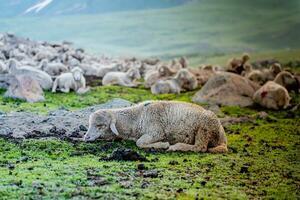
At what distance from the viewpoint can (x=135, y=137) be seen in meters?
15.8

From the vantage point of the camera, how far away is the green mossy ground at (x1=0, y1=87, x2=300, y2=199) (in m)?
10.4

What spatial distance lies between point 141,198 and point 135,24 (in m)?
81.8

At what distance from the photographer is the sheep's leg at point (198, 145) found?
48.8 feet

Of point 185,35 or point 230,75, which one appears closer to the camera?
point 230,75

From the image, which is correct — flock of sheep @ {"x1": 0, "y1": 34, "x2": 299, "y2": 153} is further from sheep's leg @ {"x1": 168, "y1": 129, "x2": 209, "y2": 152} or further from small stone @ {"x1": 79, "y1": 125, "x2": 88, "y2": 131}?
small stone @ {"x1": 79, "y1": 125, "x2": 88, "y2": 131}

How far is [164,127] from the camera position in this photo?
50.8ft

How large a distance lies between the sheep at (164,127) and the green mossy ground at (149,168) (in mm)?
345

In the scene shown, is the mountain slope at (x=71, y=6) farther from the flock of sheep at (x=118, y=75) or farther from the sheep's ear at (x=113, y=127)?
the sheep's ear at (x=113, y=127)

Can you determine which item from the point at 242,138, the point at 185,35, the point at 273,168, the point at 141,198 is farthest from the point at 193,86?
the point at 185,35

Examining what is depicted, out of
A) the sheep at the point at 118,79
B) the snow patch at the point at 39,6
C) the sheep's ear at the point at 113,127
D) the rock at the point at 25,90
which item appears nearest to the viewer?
the sheep's ear at the point at 113,127

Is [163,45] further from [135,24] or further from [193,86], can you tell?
[193,86]

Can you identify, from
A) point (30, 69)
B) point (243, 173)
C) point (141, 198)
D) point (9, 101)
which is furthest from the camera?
point (30, 69)

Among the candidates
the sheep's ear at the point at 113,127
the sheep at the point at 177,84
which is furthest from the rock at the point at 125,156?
the sheep at the point at 177,84

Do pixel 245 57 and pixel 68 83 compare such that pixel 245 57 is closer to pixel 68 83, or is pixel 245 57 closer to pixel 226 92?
pixel 226 92
